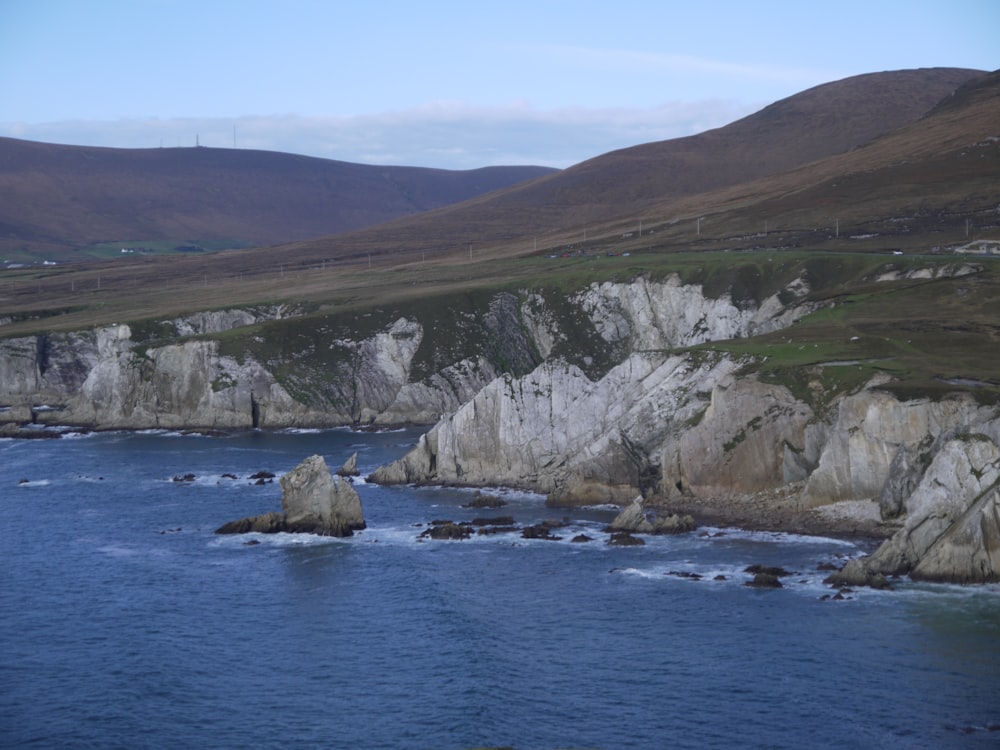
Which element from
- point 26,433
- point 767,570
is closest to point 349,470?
point 767,570

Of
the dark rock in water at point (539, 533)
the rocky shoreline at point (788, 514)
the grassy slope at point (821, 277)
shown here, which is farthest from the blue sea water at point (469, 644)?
the grassy slope at point (821, 277)

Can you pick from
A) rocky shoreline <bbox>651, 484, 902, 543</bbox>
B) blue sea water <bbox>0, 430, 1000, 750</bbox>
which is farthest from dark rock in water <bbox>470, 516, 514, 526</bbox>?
rocky shoreline <bbox>651, 484, 902, 543</bbox>

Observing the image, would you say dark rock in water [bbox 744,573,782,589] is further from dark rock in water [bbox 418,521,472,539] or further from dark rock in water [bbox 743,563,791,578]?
dark rock in water [bbox 418,521,472,539]

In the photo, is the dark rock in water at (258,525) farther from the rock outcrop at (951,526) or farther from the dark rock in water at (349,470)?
the rock outcrop at (951,526)

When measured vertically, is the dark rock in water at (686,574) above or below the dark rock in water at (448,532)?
below

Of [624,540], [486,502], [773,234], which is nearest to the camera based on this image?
[624,540]

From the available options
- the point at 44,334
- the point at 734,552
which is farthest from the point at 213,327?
the point at 734,552

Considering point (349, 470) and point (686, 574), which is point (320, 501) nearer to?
point (349, 470)
